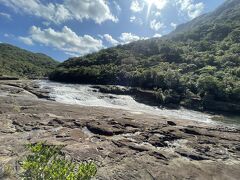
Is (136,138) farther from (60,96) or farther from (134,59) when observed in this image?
(134,59)

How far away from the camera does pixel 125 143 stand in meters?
20.0

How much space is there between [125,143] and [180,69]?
64.6m

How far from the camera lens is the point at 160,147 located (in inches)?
809

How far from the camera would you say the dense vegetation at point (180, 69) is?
5916 centimetres

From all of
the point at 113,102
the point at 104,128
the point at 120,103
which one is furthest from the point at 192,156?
the point at 113,102

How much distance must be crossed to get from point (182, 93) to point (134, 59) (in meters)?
39.8

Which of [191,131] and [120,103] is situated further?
[120,103]

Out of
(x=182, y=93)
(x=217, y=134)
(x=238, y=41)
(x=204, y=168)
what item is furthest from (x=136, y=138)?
(x=238, y=41)

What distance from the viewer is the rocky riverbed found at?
54.1 feet

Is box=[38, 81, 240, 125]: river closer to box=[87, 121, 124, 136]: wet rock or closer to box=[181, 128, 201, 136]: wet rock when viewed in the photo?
box=[181, 128, 201, 136]: wet rock

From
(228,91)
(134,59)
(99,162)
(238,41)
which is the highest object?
(238,41)

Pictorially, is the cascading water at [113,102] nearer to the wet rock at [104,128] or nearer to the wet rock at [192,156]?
the wet rock at [104,128]

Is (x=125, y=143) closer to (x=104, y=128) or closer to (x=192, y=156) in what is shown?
(x=104, y=128)

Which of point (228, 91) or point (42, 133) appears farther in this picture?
point (228, 91)
